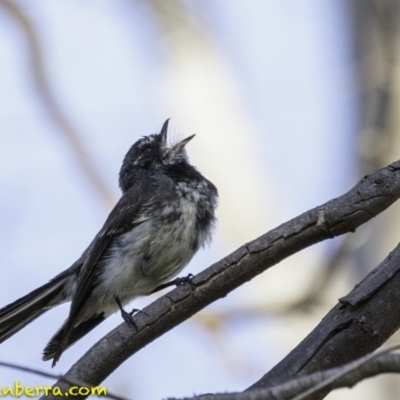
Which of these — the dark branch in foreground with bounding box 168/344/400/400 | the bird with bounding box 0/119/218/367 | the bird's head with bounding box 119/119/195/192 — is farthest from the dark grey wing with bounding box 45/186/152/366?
the dark branch in foreground with bounding box 168/344/400/400

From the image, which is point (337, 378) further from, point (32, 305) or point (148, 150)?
point (148, 150)

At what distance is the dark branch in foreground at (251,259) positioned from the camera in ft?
13.0

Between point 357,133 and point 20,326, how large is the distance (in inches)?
141

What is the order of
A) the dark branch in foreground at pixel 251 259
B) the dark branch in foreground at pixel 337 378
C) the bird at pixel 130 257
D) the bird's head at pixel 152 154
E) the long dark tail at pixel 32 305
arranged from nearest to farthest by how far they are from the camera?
the dark branch in foreground at pixel 337 378, the dark branch in foreground at pixel 251 259, the long dark tail at pixel 32 305, the bird at pixel 130 257, the bird's head at pixel 152 154

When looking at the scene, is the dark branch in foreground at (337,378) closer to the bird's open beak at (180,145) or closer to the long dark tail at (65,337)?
the long dark tail at (65,337)

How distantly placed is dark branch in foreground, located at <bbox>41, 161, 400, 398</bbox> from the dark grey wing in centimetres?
121

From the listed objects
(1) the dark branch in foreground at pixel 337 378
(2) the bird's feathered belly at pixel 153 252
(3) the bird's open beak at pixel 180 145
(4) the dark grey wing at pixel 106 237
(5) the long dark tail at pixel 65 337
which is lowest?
(1) the dark branch in foreground at pixel 337 378

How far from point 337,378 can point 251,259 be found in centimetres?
Result: 148

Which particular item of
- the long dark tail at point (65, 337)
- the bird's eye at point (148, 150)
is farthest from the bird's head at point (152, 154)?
the long dark tail at point (65, 337)

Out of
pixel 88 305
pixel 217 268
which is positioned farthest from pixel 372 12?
pixel 217 268

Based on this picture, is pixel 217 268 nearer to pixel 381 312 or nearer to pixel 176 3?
pixel 381 312

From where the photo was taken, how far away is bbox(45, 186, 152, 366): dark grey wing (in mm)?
5361

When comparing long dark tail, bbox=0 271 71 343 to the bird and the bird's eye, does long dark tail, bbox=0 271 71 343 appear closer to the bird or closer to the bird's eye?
the bird

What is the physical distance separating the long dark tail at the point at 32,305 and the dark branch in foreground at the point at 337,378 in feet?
8.82
